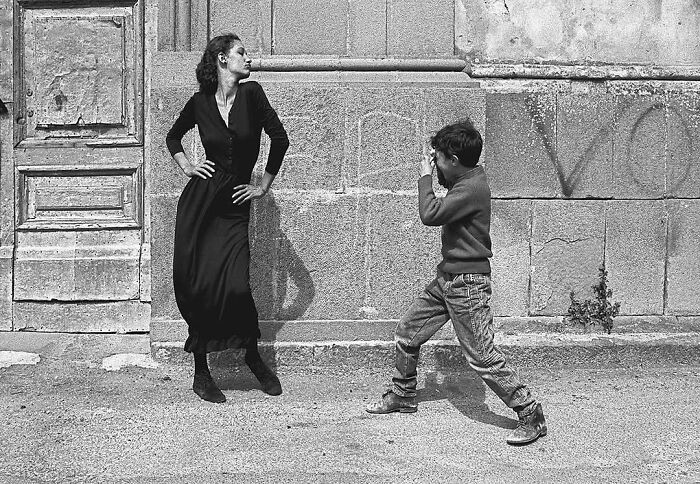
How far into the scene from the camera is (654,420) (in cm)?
496

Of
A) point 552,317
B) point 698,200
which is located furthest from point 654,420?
point 698,200

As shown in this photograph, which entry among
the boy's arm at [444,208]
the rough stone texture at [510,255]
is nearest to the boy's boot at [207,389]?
the boy's arm at [444,208]

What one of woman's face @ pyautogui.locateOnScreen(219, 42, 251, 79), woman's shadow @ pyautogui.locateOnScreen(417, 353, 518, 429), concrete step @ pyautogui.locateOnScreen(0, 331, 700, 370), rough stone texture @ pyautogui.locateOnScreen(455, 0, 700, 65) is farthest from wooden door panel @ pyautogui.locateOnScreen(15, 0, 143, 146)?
woman's shadow @ pyautogui.locateOnScreen(417, 353, 518, 429)

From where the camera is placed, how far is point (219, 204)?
5145 mm

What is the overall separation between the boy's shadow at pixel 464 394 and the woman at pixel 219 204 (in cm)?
112

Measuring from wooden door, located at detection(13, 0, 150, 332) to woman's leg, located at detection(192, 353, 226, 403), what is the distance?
4.70 feet

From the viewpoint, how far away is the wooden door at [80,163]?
6.52 m

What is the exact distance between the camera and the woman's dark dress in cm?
509

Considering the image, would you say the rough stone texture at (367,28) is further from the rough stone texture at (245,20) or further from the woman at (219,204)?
the woman at (219,204)

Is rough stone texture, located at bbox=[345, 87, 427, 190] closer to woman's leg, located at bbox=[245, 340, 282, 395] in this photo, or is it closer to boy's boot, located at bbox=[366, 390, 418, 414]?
woman's leg, located at bbox=[245, 340, 282, 395]

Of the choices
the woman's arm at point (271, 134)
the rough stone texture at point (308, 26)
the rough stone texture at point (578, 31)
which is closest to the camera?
the woman's arm at point (271, 134)

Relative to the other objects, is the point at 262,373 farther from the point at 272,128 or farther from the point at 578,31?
the point at 578,31

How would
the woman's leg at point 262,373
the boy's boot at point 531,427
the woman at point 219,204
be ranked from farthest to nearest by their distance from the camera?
the woman's leg at point 262,373 → the woman at point 219,204 → the boy's boot at point 531,427

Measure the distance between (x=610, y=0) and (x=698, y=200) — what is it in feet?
4.79
